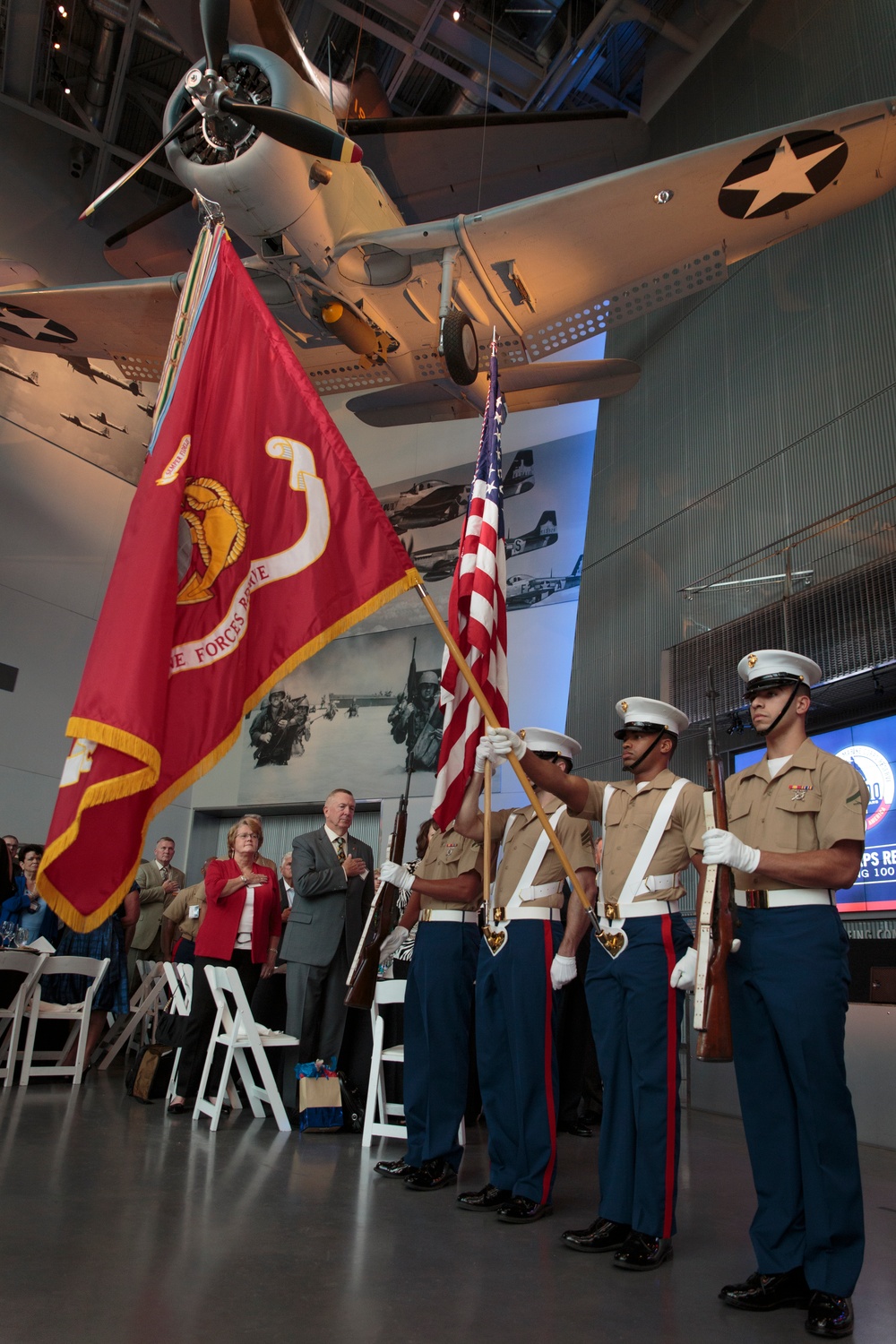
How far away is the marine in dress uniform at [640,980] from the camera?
273 cm

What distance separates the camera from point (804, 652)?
6672mm

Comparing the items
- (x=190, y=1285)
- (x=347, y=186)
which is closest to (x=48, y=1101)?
(x=190, y=1285)

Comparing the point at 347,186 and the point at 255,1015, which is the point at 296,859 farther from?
the point at 347,186

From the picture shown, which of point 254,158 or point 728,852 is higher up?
point 254,158

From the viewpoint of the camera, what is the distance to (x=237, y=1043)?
4.69 metres

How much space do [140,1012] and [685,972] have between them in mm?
5517

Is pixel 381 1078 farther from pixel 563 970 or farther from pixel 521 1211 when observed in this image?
pixel 563 970

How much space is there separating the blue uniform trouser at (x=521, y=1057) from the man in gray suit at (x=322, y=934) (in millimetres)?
1888

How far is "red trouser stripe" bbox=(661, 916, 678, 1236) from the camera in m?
2.70

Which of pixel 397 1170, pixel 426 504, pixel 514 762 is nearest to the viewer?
pixel 514 762

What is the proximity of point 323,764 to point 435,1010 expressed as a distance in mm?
9535

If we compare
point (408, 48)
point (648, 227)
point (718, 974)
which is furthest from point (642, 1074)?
point (408, 48)

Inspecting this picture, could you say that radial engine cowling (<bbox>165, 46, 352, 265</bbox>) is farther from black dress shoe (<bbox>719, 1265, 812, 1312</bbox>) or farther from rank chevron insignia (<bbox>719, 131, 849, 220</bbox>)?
black dress shoe (<bbox>719, 1265, 812, 1312</bbox>)

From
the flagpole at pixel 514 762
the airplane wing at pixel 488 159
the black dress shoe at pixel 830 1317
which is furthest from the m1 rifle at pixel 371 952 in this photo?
the airplane wing at pixel 488 159
